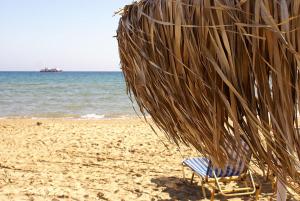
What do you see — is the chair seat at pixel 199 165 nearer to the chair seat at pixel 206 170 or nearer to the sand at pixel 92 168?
A: the chair seat at pixel 206 170

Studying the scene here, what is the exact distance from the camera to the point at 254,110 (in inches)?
36.1

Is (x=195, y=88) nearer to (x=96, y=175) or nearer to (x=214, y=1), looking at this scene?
(x=214, y=1)

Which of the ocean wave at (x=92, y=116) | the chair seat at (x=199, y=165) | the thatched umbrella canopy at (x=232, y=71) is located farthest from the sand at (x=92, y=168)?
the ocean wave at (x=92, y=116)

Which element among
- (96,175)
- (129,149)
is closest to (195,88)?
(96,175)

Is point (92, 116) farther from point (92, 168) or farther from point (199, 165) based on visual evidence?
point (199, 165)

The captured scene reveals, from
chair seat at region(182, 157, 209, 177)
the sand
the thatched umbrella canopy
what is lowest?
the sand

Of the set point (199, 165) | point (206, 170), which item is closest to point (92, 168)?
point (199, 165)

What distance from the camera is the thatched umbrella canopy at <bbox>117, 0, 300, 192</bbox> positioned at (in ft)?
2.67

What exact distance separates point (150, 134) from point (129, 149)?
5.84 feet

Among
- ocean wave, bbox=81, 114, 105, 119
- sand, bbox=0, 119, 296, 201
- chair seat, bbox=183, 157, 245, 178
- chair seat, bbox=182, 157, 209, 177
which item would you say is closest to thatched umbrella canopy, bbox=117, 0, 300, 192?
chair seat, bbox=183, 157, 245, 178

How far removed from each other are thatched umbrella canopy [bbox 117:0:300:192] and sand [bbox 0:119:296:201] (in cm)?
343

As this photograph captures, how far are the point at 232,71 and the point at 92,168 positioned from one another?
18.5 ft

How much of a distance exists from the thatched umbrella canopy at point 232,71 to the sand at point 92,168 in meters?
3.43

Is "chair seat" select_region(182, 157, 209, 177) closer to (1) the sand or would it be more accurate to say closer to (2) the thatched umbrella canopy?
(1) the sand
